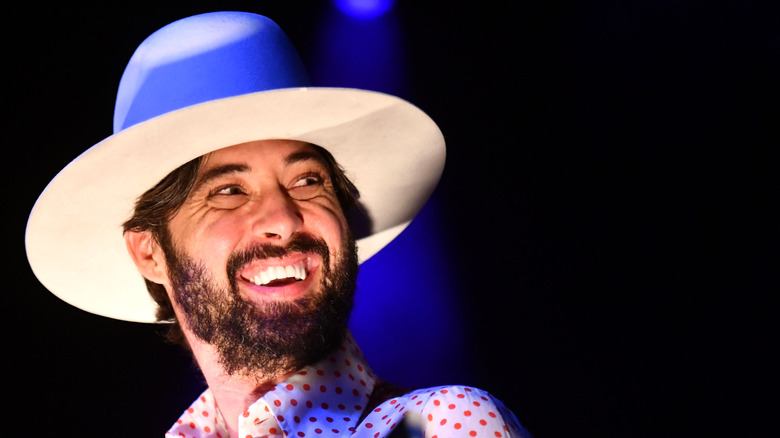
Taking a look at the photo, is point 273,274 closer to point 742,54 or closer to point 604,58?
point 604,58

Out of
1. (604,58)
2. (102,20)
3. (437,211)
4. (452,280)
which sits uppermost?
(102,20)

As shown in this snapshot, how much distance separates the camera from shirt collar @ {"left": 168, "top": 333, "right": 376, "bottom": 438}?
1.78m

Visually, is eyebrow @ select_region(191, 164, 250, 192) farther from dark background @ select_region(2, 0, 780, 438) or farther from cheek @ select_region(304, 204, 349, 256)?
dark background @ select_region(2, 0, 780, 438)

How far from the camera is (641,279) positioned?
237 cm

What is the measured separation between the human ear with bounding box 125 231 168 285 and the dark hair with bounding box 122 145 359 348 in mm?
46

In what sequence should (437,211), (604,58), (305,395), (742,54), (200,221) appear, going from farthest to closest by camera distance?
(437,211), (604,58), (742,54), (200,221), (305,395)

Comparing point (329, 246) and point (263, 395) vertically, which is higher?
point (329, 246)

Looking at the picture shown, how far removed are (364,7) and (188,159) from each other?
1.02m

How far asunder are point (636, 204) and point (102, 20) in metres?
1.71

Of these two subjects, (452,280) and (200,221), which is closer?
(200,221)

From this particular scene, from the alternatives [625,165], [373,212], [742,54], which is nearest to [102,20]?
[373,212]

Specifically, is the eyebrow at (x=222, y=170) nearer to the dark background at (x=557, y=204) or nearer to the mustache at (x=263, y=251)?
the mustache at (x=263, y=251)

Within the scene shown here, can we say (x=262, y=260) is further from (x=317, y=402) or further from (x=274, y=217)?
(x=317, y=402)

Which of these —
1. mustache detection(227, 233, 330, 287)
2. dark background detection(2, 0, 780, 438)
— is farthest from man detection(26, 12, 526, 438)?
dark background detection(2, 0, 780, 438)
